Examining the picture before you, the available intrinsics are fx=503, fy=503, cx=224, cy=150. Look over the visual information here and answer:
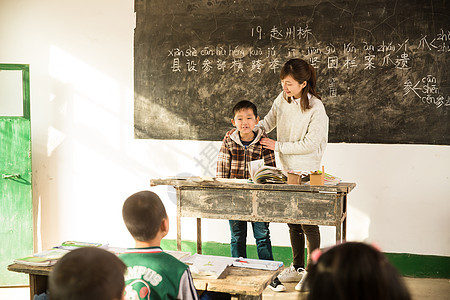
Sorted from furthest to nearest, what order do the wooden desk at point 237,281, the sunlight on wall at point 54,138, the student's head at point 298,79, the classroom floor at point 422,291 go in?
the sunlight on wall at point 54,138 < the classroom floor at point 422,291 < the student's head at point 298,79 < the wooden desk at point 237,281

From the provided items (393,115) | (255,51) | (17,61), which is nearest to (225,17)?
(255,51)

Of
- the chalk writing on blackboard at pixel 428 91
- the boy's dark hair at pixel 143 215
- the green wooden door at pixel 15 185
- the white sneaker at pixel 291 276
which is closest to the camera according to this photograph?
the boy's dark hair at pixel 143 215

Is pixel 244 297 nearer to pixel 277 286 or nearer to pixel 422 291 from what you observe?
pixel 277 286

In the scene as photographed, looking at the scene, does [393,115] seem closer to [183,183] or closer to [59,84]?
[183,183]

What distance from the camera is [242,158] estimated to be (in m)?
3.51

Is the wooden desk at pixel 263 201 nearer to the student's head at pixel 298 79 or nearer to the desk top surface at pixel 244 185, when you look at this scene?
the desk top surface at pixel 244 185

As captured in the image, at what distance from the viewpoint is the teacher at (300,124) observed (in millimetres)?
3379

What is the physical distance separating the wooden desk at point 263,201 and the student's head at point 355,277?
2022 millimetres

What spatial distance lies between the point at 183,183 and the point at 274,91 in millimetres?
1409

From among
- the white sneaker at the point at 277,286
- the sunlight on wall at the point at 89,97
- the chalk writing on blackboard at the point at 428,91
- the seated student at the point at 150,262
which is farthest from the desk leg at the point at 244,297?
the sunlight on wall at the point at 89,97

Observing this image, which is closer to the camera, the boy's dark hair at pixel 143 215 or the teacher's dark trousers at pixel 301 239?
the boy's dark hair at pixel 143 215

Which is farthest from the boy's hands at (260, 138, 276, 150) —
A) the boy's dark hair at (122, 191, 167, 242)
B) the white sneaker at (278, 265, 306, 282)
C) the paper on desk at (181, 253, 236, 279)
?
the boy's dark hair at (122, 191, 167, 242)

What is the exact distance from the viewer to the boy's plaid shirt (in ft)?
11.4

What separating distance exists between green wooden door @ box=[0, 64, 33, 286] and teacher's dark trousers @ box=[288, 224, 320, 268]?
214cm
